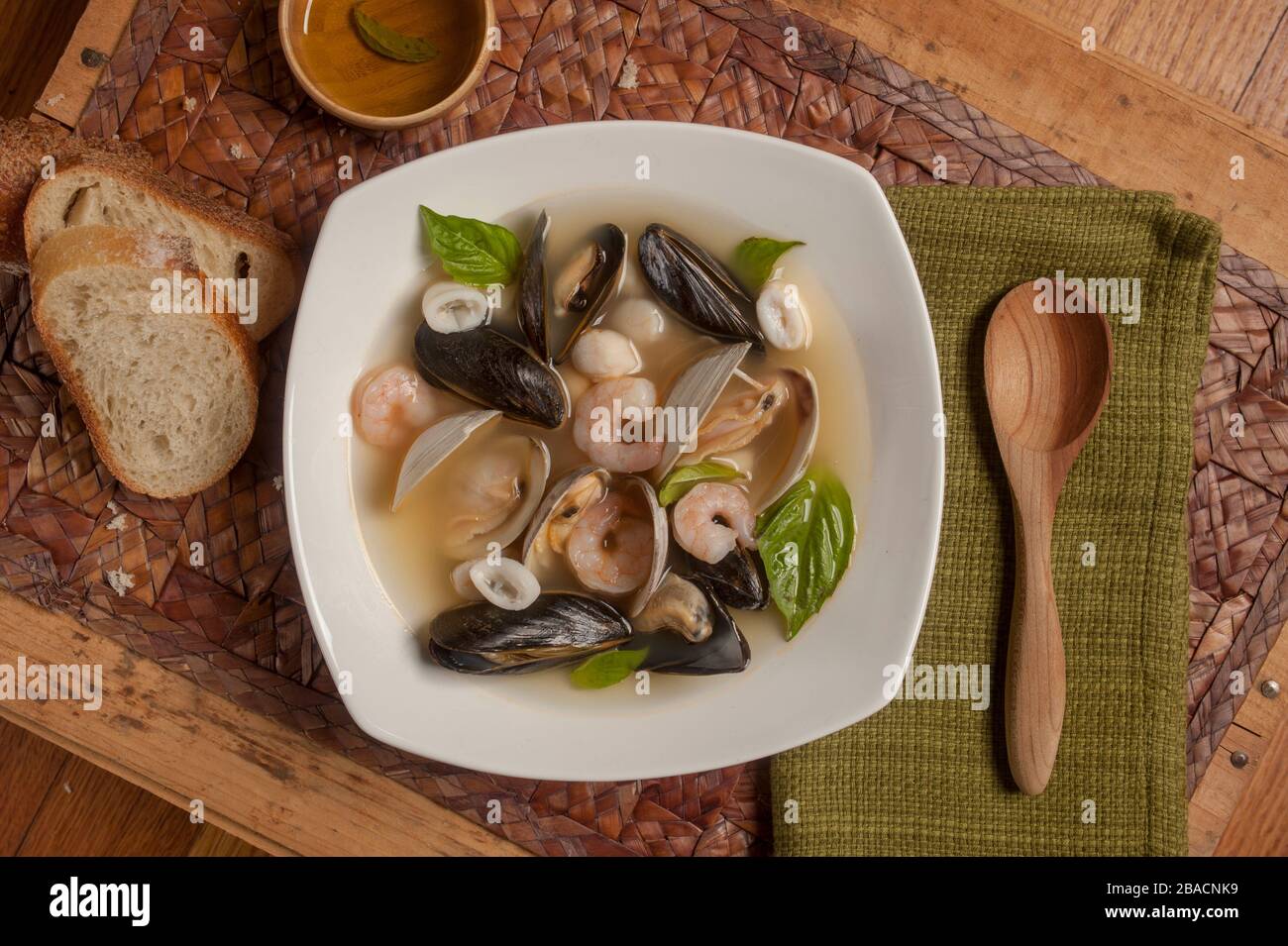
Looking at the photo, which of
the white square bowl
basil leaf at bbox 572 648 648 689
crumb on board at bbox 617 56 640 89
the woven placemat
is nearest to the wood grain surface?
the woven placemat

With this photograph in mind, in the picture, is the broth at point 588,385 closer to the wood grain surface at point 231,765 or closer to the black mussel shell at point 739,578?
the black mussel shell at point 739,578

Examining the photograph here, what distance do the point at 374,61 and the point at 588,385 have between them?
73cm

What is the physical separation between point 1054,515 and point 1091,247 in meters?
0.52

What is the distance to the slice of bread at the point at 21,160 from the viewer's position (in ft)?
5.13

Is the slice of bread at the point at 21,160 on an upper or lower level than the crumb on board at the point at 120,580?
upper

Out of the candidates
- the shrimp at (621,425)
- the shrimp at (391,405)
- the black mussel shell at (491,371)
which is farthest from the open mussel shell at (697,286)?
the shrimp at (391,405)

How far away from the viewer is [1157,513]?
1688mm

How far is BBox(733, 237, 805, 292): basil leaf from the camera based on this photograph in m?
1.57

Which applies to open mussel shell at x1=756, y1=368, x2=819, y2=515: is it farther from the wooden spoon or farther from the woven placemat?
the woven placemat

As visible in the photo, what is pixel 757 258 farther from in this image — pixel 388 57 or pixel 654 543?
pixel 388 57

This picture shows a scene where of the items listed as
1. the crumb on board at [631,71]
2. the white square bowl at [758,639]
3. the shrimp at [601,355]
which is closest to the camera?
the white square bowl at [758,639]

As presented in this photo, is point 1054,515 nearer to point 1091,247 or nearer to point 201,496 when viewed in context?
point 1091,247

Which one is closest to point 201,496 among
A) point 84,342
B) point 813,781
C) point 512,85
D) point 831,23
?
point 84,342

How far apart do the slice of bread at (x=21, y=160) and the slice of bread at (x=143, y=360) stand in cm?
9
